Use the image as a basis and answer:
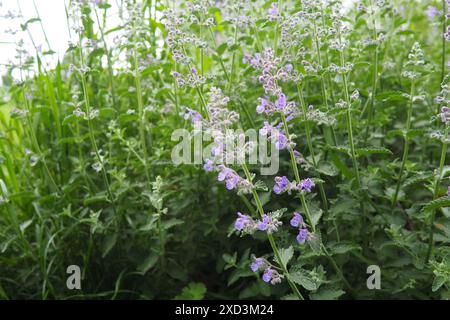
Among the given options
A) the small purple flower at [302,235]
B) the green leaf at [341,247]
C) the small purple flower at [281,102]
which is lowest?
the green leaf at [341,247]

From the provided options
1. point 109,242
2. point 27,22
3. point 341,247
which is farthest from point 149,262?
point 27,22

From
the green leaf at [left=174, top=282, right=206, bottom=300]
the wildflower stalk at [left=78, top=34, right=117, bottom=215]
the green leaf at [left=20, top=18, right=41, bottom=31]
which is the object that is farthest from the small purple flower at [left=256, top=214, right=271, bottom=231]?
the green leaf at [left=20, top=18, right=41, bottom=31]

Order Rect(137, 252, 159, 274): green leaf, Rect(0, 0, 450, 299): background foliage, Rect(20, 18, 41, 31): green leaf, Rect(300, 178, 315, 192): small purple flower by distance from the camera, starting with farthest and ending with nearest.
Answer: Rect(20, 18, 41, 31): green leaf
Rect(137, 252, 159, 274): green leaf
Rect(0, 0, 450, 299): background foliage
Rect(300, 178, 315, 192): small purple flower

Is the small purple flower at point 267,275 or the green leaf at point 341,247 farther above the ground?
the green leaf at point 341,247

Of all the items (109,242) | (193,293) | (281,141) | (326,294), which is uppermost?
(281,141)

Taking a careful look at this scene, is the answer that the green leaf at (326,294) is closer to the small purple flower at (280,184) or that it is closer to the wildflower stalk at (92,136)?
the small purple flower at (280,184)

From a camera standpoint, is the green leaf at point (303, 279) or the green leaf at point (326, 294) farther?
the green leaf at point (326, 294)

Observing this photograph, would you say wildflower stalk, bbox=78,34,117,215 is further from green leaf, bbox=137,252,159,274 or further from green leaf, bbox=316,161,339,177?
green leaf, bbox=316,161,339,177

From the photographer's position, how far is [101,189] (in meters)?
3.06

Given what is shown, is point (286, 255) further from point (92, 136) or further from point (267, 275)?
point (92, 136)

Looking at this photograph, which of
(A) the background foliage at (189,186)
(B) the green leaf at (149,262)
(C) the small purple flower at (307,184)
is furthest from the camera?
(B) the green leaf at (149,262)

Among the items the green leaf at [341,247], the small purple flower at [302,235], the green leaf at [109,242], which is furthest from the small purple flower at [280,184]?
the green leaf at [109,242]
